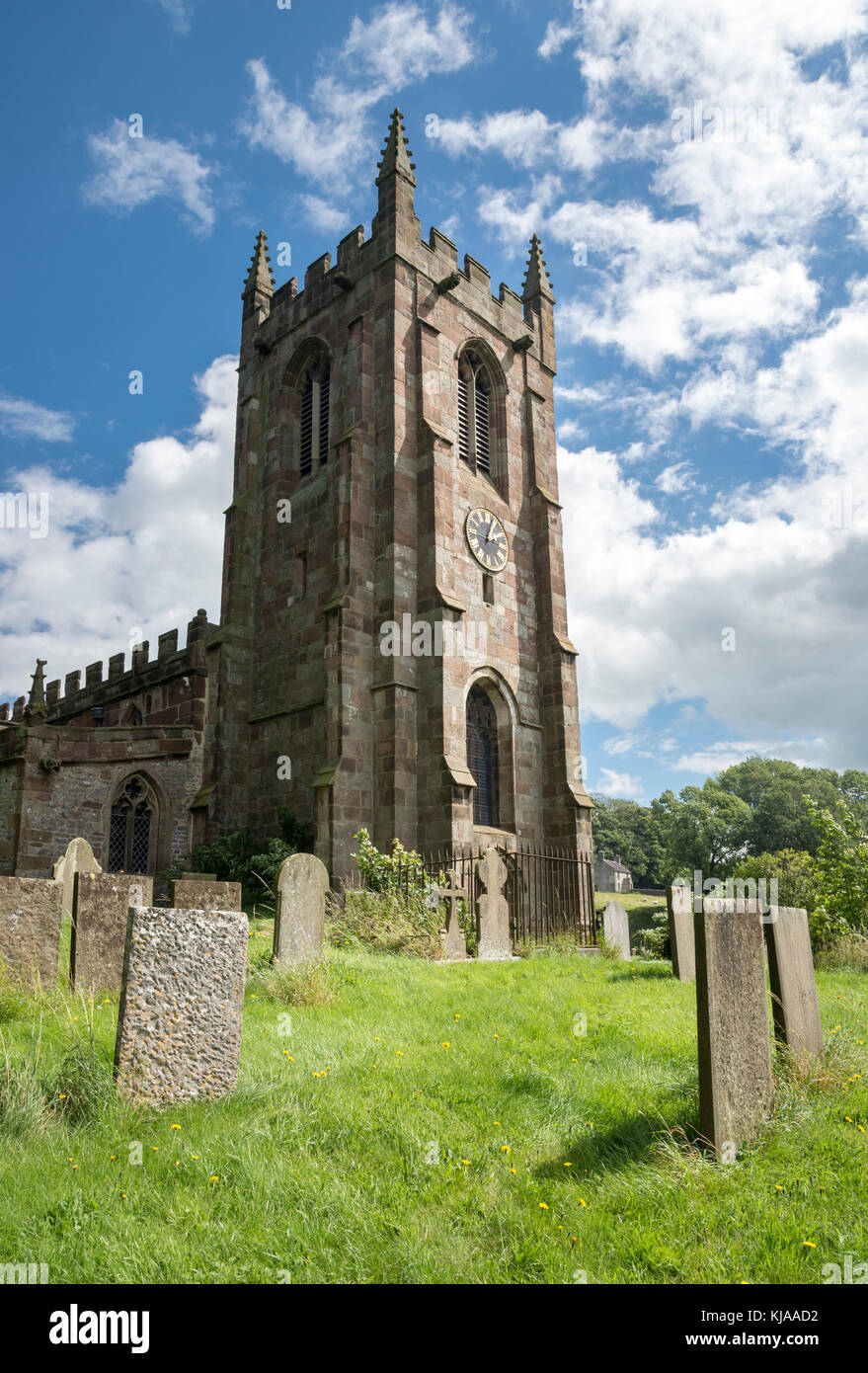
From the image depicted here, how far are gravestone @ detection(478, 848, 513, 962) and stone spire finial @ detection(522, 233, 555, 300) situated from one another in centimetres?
1787

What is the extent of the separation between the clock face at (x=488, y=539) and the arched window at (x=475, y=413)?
1634mm

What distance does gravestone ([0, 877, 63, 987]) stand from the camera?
6855 mm

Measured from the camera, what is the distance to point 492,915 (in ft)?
40.0

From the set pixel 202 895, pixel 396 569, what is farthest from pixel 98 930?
pixel 396 569

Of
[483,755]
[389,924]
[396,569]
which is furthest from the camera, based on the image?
[483,755]

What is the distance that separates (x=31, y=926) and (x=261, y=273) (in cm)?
2196

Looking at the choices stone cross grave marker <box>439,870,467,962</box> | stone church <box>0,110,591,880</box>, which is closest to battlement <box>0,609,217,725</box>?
stone church <box>0,110,591,880</box>

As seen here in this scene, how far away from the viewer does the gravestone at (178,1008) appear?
15.1 ft

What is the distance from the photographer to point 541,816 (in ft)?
65.9

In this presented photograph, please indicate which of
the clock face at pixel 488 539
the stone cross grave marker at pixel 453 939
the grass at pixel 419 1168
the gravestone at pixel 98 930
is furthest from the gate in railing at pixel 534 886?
the grass at pixel 419 1168

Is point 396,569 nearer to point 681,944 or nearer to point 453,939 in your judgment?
point 453,939
